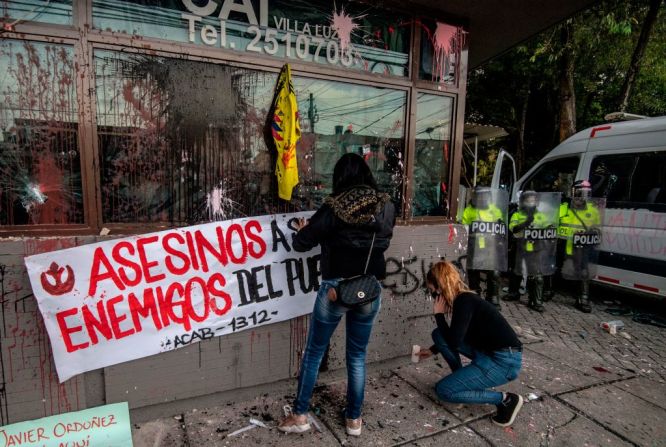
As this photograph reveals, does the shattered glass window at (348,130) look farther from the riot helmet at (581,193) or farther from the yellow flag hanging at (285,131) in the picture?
the riot helmet at (581,193)

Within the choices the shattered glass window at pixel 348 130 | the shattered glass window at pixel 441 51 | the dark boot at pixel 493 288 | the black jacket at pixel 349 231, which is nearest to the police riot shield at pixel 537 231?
the dark boot at pixel 493 288

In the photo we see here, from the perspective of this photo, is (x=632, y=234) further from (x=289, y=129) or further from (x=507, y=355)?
(x=289, y=129)

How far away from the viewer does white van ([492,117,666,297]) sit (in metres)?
5.29

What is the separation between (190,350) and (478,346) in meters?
2.06

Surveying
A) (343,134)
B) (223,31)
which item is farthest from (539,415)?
(223,31)

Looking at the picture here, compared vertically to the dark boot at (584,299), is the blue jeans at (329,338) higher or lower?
higher

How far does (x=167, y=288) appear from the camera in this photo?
2717 millimetres

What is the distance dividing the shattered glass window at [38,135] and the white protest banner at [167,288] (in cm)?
34

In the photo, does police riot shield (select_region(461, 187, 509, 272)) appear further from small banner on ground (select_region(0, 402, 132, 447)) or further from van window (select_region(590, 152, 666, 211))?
small banner on ground (select_region(0, 402, 132, 447))

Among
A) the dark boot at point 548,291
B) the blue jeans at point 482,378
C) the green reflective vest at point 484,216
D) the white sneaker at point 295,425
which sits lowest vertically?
the dark boot at point 548,291

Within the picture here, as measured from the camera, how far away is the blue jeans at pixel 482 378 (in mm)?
2846

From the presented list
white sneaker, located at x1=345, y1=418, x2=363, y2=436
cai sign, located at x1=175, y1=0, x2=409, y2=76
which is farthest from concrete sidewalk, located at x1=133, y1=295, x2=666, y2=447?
cai sign, located at x1=175, y1=0, x2=409, y2=76

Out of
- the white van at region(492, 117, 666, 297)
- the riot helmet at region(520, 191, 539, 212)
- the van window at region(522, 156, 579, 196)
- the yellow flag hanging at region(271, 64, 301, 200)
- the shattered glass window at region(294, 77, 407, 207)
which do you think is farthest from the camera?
the van window at region(522, 156, 579, 196)

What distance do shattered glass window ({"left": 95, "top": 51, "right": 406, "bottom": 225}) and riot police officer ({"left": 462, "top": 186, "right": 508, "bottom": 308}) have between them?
101 inches
